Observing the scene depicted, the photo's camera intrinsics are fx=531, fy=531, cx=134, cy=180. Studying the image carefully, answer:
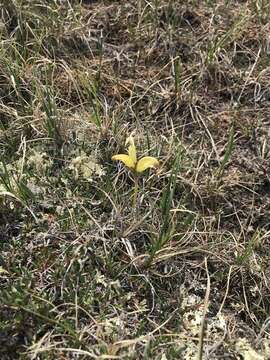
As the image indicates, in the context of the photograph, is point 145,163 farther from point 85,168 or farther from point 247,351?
point 247,351

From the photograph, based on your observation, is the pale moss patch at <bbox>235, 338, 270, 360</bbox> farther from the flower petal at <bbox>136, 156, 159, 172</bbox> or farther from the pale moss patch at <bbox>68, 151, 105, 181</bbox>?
the pale moss patch at <bbox>68, 151, 105, 181</bbox>

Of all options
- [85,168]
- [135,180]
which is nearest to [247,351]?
[135,180]

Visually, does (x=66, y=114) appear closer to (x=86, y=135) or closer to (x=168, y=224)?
(x=86, y=135)

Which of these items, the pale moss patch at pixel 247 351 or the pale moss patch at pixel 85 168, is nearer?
the pale moss patch at pixel 247 351

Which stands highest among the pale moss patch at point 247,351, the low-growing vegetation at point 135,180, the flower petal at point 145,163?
the flower petal at point 145,163

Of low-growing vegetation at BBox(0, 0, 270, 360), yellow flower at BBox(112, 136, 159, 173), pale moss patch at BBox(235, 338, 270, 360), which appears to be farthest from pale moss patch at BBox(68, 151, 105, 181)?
pale moss patch at BBox(235, 338, 270, 360)

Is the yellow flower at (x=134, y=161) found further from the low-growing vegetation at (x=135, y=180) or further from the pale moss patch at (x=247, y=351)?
the pale moss patch at (x=247, y=351)

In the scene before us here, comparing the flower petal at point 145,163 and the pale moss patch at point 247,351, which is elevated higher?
the flower petal at point 145,163

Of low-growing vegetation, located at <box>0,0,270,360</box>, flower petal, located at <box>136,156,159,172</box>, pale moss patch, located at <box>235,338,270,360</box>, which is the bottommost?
pale moss patch, located at <box>235,338,270,360</box>

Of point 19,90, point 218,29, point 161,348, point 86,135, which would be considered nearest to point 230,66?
point 218,29

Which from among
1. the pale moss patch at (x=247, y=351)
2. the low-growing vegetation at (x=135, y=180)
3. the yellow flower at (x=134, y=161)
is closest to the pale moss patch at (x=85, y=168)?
the low-growing vegetation at (x=135, y=180)
